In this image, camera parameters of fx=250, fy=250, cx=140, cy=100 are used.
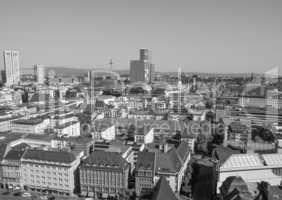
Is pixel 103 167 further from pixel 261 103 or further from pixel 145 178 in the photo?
pixel 261 103

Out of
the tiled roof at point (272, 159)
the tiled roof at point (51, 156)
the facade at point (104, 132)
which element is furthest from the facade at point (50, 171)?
the tiled roof at point (272, 159)

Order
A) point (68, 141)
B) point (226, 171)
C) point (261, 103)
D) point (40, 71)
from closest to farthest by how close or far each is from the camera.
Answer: point (226, 171), point (68, 141), point (261, 103), point (40, 71)

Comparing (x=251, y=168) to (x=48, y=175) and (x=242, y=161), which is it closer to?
(x=242, y=161)

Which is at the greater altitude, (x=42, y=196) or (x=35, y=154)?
(x=35, y=154)

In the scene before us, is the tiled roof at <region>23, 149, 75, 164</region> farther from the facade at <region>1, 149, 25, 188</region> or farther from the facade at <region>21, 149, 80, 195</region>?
the facade at <region>1, 149, 25, 188</region>

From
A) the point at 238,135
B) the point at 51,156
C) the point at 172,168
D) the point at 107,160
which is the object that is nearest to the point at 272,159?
the point at 172,168

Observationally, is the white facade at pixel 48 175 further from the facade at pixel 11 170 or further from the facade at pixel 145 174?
the facade at pixel 145 174

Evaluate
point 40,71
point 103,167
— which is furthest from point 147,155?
point 40,71
